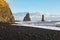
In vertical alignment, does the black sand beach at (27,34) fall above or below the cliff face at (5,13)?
below

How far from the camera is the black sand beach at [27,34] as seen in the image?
703 centimetres

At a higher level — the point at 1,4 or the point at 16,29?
the point at 1,4

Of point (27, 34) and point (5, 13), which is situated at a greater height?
point (5, 13)

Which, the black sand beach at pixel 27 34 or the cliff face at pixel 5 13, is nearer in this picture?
the black sand beach at pixel 27 34

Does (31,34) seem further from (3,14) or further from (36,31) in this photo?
(3,14)

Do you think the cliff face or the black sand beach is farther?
the cliff face

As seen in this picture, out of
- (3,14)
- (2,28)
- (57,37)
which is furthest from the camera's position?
(3,14)

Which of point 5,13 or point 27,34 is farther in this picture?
point 5,13

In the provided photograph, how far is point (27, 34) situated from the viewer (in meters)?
7.17

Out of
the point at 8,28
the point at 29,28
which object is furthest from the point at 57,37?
the point at 8,28

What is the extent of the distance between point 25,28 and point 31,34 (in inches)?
22.7

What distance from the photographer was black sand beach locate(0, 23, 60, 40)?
23.1 ft

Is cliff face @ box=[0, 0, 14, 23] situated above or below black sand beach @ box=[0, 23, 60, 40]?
above

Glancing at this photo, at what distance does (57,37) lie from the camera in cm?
702
